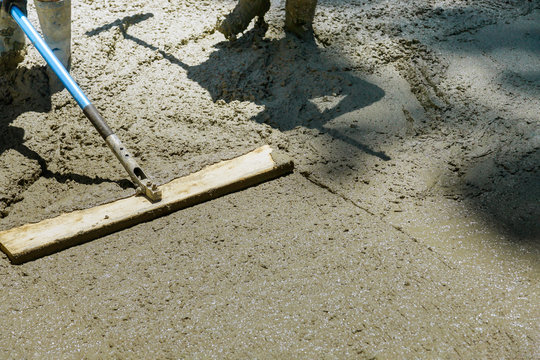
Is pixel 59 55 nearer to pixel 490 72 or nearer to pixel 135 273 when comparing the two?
pixel 135 273

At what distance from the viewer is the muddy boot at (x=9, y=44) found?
3.01 m

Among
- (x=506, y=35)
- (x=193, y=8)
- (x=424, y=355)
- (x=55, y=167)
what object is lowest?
(x=55, y=167)

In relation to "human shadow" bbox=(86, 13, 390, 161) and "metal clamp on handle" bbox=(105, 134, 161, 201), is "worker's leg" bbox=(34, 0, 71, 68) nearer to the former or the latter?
"human shadow" bbox=(86, 13, 390, 161)

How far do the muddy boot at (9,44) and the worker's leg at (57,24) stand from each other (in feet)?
0.53

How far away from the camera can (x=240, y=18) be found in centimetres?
318

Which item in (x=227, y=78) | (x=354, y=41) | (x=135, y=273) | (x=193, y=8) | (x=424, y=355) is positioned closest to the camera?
(x=424, y=355)

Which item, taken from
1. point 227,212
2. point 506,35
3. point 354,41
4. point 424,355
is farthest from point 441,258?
point 506,35

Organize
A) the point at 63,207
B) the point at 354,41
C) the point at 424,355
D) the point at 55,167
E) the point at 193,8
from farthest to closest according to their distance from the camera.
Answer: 1. the point at 193,8
2. the point at 354,41
3. the point at 55,167
4. the point at 63,207
5. the point at 424,355

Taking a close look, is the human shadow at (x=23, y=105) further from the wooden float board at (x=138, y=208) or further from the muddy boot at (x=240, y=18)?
the muddy boot at (x=240, y=18)

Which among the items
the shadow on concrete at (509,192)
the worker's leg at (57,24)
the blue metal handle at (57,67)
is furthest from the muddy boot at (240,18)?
the shadow on concrete at (509,192)

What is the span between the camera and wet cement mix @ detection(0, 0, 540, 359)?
1817mm

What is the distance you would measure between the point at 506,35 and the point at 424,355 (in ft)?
7.77

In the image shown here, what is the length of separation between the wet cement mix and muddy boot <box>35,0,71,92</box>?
0.07m

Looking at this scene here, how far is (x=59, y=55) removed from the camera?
3023mm
